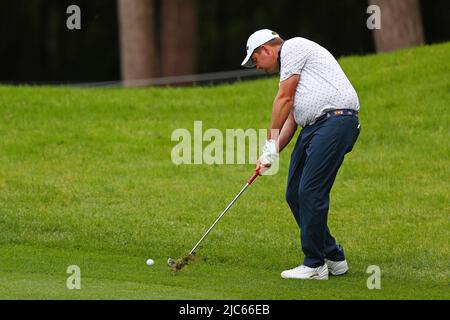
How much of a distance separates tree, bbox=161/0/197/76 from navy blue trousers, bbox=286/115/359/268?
43.0 ft

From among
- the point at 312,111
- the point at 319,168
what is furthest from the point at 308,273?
the point at 312,111

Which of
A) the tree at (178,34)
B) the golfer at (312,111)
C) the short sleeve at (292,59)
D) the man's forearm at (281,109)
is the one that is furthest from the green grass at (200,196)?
the tree at (178,34)

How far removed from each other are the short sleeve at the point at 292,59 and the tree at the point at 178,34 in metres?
13.2

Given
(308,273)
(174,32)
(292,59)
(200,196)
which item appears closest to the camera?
(292,59)

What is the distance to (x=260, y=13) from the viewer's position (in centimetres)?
2281

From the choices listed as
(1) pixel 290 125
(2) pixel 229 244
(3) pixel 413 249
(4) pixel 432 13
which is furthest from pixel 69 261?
(4) pixel 432 13

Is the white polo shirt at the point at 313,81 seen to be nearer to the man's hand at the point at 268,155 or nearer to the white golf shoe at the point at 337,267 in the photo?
the man's hand at the point at 268,155

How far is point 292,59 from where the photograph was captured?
28.3ft

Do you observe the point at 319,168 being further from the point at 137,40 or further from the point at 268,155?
the point at 137,40

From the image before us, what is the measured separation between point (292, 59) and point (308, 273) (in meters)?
1.76

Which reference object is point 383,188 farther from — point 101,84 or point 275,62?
point 101,84

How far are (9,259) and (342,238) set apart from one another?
11.0ft

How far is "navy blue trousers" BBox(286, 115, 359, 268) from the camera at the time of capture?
864 centimetres

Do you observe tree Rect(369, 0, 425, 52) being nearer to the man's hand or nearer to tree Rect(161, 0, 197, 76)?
tree Rect(161, 0, 197, 76)
